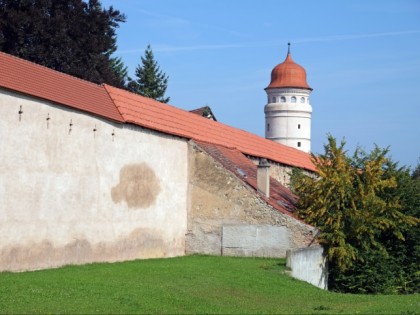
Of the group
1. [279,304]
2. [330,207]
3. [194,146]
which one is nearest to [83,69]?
[194,146]

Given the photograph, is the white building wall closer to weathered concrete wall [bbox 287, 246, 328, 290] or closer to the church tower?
the church tower

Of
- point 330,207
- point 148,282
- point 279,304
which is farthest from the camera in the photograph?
point 330,207

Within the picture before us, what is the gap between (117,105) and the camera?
78.0ft

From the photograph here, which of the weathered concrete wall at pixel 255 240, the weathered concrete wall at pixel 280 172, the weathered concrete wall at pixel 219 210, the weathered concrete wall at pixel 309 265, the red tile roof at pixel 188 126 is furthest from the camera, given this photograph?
the weathered concrete wall at pixel 280 172

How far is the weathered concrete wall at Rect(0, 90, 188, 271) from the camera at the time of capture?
730 inches

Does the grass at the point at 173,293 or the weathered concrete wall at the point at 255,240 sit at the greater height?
the weathered concrete wall at the point at 255,240

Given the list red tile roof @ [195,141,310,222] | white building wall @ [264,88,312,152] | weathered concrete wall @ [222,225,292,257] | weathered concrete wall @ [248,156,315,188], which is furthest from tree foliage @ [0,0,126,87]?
white building wall @ [264,88,312,152]

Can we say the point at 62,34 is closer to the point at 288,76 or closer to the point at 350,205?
the point at 350,205

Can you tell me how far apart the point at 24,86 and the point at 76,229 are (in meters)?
4.20

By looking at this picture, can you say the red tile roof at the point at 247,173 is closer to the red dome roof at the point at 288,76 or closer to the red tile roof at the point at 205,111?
the red tile roof at the point at 205,111

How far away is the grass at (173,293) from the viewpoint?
44.1 feet

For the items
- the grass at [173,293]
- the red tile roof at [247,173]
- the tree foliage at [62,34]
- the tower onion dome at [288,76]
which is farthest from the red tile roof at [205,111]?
the tower onion dome at [288,76]

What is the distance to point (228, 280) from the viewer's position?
59.6 ft

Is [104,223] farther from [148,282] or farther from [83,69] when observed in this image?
[83,69]
